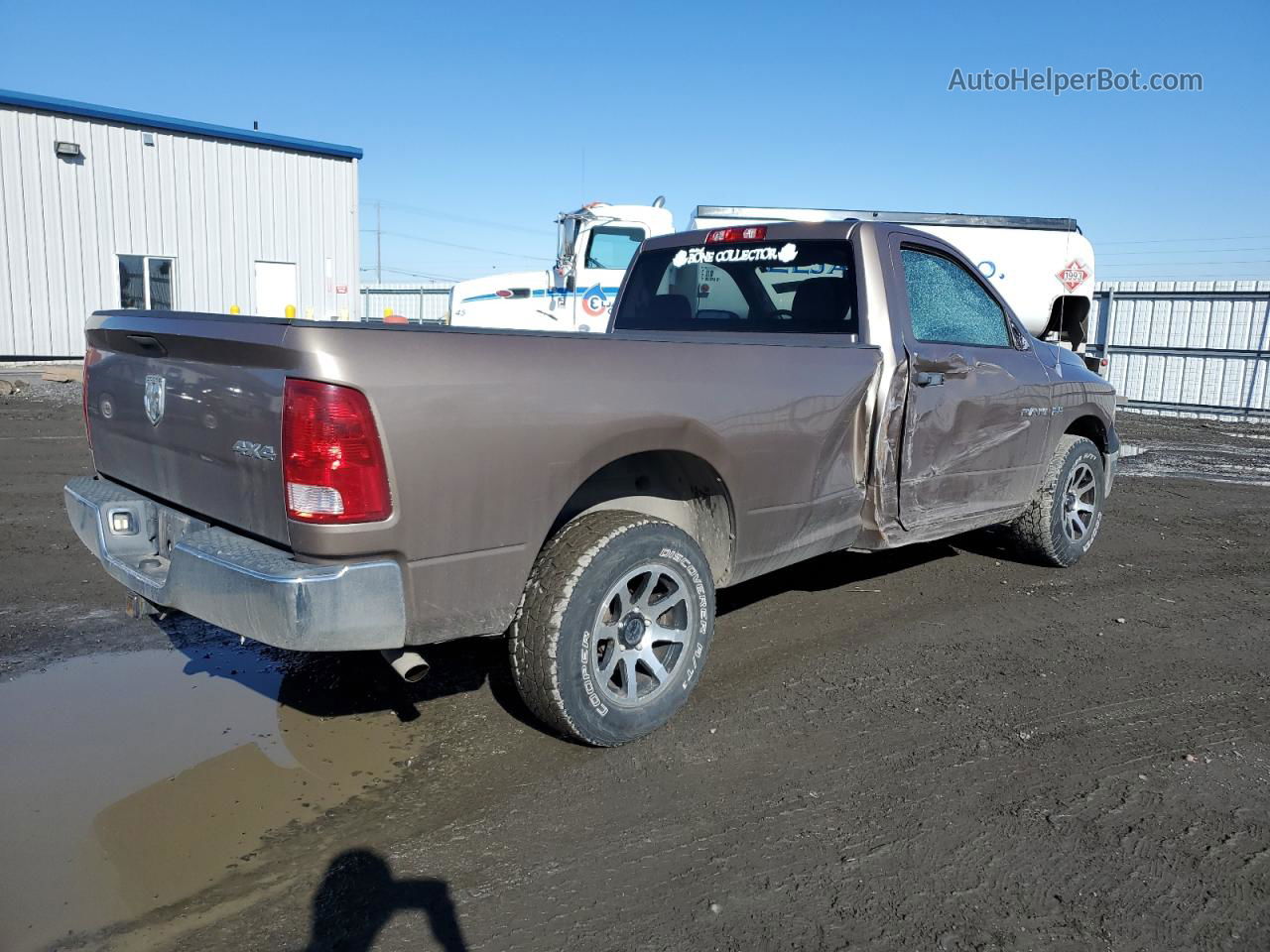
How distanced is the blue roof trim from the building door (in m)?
2.56

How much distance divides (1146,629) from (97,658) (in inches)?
200

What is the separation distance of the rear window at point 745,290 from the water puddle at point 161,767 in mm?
2476

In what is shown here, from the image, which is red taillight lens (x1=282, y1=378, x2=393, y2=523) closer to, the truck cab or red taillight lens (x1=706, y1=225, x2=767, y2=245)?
red taillight lens (x1=706, y1=225, x2=767, y2=245)

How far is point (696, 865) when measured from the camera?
2719 millimetres

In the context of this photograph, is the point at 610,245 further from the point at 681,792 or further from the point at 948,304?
the point at 681,792

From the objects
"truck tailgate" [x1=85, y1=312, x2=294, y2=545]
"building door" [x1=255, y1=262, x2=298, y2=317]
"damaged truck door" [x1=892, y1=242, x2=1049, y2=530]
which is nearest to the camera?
"truck tailgate" [x1=85, y1=312, x2=294, y2=545]

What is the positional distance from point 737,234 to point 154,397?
9.94 ft

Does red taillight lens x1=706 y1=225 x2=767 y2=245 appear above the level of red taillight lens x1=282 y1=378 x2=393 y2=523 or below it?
above

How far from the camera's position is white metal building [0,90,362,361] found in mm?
17750

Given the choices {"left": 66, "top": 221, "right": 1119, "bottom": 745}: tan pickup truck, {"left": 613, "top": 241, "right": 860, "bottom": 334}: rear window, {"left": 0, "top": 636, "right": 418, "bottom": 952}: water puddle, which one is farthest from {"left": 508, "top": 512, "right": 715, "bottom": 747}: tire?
{"left": 613, "top": 241, "right": 860, "bottom": 334}: rear window

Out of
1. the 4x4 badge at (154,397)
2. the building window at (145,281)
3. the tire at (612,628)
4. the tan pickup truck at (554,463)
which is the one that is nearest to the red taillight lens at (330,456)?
the tan pickup truck at (554,463)

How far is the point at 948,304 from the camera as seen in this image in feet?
16.3

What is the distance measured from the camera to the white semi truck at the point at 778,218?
13.5 m

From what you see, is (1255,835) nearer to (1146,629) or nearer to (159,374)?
(1146,629)
